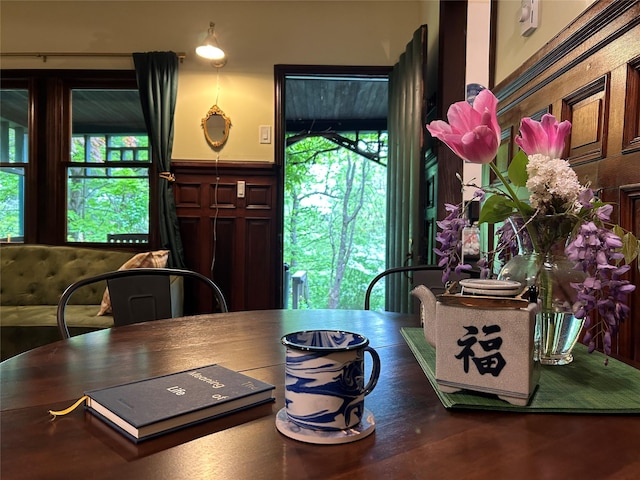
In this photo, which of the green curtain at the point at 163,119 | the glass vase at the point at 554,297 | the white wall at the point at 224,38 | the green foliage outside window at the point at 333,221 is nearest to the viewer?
the glass vase at the point at 554,297

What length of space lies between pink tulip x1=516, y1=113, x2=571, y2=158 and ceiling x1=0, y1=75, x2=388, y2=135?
9.58ft

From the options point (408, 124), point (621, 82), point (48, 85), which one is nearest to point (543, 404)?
point (621, 82)

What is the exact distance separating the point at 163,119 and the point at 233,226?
92 centimetres

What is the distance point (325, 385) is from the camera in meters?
0.54

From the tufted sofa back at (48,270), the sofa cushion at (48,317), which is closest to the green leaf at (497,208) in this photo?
the sofa cushion at (48,317)

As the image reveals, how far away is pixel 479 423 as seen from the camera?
0.59m

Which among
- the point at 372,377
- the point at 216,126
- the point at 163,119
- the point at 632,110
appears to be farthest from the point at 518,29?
the point at 163,119

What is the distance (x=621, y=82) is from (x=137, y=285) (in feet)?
4.65

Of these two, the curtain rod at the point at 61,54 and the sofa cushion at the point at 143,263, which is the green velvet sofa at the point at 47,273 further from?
the curtain rod at the point at 61,54

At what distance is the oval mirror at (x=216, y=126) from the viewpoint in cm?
348

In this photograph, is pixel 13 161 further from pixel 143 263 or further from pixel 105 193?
pixel 143 263

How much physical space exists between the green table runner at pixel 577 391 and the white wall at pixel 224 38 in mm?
2923

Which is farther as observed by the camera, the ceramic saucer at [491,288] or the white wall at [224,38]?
the white wall at [224,38]

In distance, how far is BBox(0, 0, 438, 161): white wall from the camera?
138 inches
